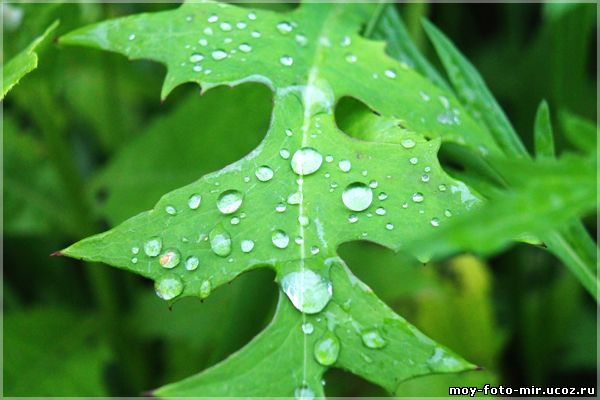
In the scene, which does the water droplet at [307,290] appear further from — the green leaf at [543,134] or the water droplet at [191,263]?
the green leaf at [543,134]

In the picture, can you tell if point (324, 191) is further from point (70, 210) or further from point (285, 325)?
point (70, 210)

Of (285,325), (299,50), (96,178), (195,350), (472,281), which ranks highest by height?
(299,50)

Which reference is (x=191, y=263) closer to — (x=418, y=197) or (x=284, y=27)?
(x=418, y=197)

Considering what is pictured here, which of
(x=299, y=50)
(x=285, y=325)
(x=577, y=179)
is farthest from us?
(x=299, y=50)

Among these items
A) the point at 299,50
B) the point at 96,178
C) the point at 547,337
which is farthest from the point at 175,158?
the point at 547,337

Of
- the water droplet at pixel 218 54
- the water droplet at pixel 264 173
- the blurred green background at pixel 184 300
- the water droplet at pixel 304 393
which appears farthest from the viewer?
the blurred green background at pixel 184 300

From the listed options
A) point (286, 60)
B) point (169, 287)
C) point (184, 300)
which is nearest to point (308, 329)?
point (169, 287)

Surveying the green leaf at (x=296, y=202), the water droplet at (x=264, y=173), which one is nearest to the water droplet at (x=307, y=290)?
the green leaf at (x=296, y=202)
